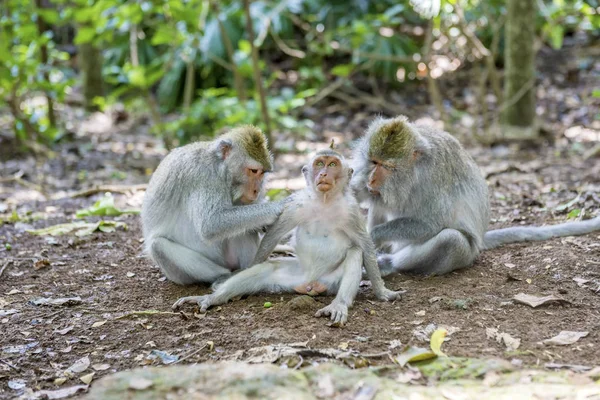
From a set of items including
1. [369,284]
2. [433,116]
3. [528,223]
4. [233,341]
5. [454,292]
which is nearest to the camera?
[233,341]

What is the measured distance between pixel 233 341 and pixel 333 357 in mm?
662

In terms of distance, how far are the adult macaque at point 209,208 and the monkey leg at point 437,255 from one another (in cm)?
112

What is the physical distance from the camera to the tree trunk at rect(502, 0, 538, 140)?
9734 millimetres

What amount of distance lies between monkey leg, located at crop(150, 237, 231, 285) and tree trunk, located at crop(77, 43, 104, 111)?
32.0ft

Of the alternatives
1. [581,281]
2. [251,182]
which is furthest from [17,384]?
[581,281]

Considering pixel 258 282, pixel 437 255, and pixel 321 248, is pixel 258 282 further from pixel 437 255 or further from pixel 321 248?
pixel 437 255

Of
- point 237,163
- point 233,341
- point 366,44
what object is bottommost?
point 233,341

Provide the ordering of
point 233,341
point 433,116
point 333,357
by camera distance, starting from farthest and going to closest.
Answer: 1. point 433,116
2. point 233,341
3. point 333,357

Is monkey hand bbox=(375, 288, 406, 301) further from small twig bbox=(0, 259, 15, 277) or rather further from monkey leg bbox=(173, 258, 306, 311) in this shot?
small twig bbox=(0, 259, 15, 277)

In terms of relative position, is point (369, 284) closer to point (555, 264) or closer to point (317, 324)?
point (317, 324)

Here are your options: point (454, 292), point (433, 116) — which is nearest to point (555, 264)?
point (454, 292)

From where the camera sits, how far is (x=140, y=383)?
3.14 meters

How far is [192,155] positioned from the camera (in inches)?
197

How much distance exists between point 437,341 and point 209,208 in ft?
6.15
